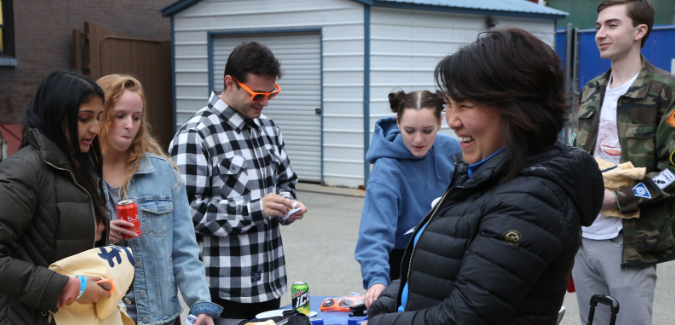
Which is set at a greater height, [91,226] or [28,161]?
[28,161]

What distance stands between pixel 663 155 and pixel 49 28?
11.9m

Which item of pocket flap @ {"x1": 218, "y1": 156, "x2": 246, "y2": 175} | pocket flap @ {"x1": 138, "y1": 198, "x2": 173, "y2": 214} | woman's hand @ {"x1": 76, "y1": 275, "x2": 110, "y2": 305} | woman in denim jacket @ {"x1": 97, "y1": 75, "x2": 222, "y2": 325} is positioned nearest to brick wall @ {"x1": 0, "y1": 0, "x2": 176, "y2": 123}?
pocket flap @ {"x1": 218, "y1": 156, "x2": 246, "y2": 175}

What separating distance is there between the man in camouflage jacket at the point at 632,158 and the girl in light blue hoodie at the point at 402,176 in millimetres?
987

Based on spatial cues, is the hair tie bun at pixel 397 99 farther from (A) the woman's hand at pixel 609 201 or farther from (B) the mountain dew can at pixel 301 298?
(A) the woman's hand at pixel 609 201

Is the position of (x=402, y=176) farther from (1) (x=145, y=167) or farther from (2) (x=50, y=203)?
(2) (x=50, y=203)

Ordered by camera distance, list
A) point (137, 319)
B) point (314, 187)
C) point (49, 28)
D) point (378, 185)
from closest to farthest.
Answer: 1. point (137, 319)
2. point (378, 185)
3. point (314, 187)
4. point (49, 28)

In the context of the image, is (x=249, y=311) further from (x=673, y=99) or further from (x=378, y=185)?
(x=673, y=99)

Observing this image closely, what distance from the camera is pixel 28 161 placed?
2.18 meters

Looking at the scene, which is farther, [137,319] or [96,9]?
[96,9]

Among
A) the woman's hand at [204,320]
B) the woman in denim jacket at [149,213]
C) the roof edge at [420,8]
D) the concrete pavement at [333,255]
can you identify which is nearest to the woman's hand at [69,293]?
the woman in denim jacket at [149,213]

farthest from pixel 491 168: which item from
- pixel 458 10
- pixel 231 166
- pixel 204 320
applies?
pixel 458 10

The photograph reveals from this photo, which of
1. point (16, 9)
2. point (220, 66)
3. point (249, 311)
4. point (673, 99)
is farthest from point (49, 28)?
point (673, 99)

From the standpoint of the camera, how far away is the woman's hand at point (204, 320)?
280 cm

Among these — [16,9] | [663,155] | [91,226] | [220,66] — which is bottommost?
[91,226]
